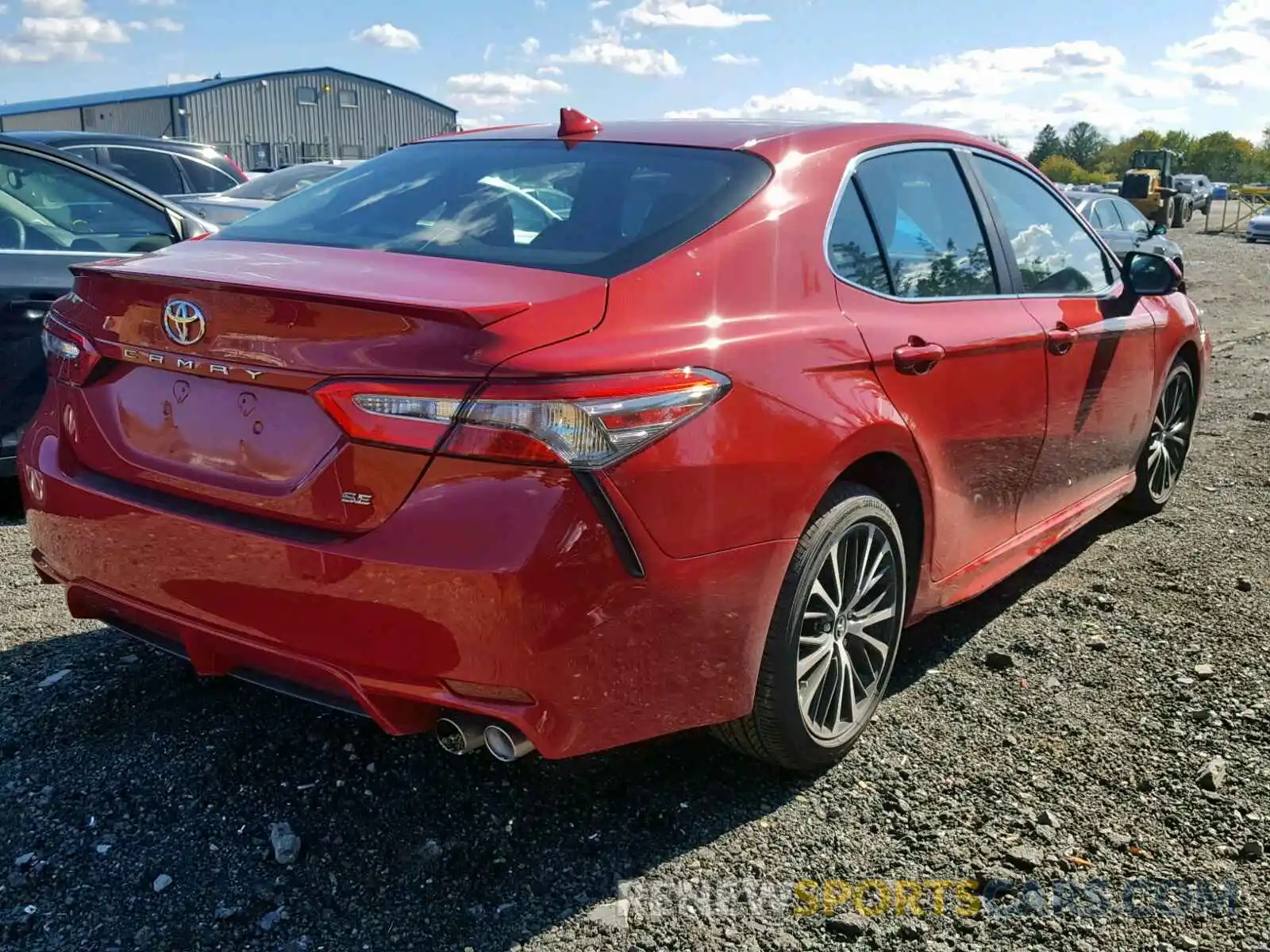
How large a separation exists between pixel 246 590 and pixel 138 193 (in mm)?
3626

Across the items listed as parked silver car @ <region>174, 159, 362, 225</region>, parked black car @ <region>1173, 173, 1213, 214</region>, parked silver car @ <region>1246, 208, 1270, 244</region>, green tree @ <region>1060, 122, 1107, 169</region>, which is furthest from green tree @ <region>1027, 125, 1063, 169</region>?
parked silver car @ <region>174, 159, 362, 225</region>

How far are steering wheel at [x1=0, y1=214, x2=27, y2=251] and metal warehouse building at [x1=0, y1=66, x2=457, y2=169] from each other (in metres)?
50.8

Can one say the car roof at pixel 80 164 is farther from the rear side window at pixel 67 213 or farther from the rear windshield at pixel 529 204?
the rear windshield at pixel 529 204

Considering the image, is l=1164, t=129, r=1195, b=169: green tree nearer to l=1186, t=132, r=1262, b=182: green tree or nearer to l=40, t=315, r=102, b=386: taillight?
l=1186, t=132, r=1262, b=182: green tree

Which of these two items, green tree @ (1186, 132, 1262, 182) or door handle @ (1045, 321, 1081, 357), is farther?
green tree @ (1186, 132, 1262, 182)

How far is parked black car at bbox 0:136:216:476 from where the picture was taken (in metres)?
4.80

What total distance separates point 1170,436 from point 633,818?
3.62 m

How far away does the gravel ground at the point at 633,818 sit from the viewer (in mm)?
2418

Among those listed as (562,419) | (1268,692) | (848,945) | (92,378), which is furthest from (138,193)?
(1268,692)

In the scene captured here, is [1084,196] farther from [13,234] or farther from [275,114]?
[275,114]

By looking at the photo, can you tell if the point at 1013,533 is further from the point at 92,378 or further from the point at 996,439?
the point at 92,378

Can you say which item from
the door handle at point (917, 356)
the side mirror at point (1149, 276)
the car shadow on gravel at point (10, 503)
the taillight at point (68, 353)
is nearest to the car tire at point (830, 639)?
the door handle at point (917, 356)

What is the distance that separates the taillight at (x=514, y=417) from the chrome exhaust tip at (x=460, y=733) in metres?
0.55

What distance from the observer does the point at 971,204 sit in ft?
12.1
